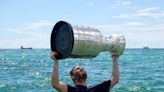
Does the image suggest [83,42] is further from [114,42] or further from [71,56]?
[114,42]

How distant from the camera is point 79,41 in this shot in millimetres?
4543

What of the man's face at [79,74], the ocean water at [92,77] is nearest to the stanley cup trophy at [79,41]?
the man's face at [79,74]

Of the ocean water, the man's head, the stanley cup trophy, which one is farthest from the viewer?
the ocean water

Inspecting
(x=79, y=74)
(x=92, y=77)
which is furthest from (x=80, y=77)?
(x=92, y=77)

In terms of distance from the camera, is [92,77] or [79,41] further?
[92,77]

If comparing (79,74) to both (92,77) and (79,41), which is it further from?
(92,77)

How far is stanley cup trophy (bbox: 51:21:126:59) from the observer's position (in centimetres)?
455

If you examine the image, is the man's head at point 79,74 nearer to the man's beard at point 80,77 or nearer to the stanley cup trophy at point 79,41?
the man's beard at point 80,77

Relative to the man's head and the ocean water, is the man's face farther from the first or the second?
the ocean water

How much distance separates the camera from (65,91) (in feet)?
15.9

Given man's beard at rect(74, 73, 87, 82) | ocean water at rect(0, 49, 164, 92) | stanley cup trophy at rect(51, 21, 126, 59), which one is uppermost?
stanley cup trophy at rect(51, 21, 126, 59)

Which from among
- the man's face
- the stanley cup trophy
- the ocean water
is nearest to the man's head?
the man's face

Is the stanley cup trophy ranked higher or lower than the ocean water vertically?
higher

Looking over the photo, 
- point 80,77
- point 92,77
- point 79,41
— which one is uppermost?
point 79,41
